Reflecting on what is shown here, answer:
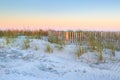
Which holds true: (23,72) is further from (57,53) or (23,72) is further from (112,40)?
(112,40)

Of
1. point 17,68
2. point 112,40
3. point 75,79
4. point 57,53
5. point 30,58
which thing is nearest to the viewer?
point 75,79

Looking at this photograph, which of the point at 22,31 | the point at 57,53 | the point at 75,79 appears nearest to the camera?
the point at 75,79

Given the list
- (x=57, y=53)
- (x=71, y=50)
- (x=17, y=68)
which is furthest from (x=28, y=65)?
Answer: (x=71, y=50)

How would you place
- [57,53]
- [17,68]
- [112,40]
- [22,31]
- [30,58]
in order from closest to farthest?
[17,68] < [30,58] < [57,53] < [112,40] < [22,31]

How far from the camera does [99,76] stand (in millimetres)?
6410

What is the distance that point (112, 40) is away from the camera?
13.6 m

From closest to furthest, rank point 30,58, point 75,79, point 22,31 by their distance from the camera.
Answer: point 75,79, point 30,58, point 22,31

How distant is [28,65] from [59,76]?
1091 millimetres

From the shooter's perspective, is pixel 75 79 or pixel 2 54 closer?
pixel 75 79

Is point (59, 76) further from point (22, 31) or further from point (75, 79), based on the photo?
point (22, 31)

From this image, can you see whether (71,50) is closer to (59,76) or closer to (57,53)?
(57,53)

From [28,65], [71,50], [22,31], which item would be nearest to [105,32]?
[71,50]

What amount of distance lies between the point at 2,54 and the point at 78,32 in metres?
6.28

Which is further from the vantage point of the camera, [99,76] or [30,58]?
[30,58]
